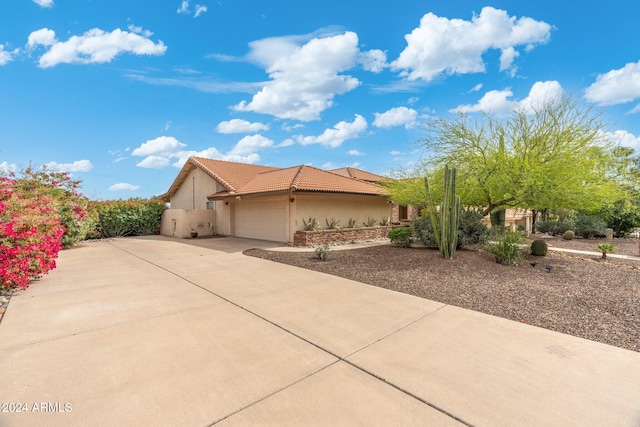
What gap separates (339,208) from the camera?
17266 mm

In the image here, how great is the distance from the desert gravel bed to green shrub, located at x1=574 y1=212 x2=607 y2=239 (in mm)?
9569

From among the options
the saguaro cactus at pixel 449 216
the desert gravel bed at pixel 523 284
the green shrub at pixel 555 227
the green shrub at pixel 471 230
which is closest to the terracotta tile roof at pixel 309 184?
the desert gravel bed at pixel 523 284

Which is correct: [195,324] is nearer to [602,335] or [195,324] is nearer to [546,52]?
[602,335]

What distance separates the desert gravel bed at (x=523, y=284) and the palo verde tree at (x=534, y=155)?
7.58 feet

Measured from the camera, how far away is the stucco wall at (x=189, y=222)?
1934cm

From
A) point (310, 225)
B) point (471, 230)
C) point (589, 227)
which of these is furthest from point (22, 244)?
point (589, 227)

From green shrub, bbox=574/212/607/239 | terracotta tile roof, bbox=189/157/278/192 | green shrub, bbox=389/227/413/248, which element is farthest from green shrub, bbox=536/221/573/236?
terracotta tile roof, bbox=189/157/278/192

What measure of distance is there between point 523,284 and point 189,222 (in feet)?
61.1

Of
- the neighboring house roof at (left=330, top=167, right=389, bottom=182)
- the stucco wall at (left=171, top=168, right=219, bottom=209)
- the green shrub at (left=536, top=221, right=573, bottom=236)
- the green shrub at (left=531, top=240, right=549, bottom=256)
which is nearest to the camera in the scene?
the green shrub at (left=531, top=240, right=549, bottom=256)

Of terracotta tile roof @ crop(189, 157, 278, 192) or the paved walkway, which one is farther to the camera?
terracotta tile roof @ crop(189, 157, 278, 192)

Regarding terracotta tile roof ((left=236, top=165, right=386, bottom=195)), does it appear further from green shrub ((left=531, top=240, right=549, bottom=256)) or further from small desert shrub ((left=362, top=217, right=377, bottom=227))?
green shrub ((left=531, top=240, right=549, bottom=256))

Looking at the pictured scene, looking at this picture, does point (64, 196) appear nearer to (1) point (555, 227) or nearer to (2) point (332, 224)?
(2) point (332, 224)

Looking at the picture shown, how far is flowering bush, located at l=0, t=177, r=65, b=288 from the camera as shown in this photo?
6371mm

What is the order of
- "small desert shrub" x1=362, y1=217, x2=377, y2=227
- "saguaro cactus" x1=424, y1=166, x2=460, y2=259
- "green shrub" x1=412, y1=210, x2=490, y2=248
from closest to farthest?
"saguaro cactus" x1=424, y1=166, x2=460, y2=259 → "green shrub" x1=412, y1=210, x2=490, y2=248 → "small desert shrub" x1=362, y1=217, x2=377, y2=227
